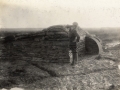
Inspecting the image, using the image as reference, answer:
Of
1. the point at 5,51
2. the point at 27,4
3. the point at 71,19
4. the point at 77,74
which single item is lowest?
the point at 77,74

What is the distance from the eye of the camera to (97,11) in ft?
15.2

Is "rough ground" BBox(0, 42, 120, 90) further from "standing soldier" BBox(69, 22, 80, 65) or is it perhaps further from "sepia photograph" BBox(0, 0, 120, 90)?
"standing soldier" BBox(69, 22, 80, 65)

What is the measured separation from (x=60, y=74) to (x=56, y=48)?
2.50 feet

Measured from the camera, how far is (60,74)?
160 inches

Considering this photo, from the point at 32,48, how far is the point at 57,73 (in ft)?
3.59

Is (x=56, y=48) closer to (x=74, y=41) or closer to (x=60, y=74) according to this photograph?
(x=74, y=41)

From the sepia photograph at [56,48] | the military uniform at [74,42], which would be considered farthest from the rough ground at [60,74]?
the military uniform at [74,42]

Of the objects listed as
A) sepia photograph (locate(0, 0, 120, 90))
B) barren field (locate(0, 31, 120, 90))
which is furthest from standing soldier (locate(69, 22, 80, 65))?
barren field (locate(0, 31, 120, 90))

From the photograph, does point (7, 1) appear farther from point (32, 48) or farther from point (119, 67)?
point (119, 67)

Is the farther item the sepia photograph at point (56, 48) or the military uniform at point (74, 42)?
the military uniform at point (74, 42)

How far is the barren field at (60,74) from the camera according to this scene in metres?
3.70

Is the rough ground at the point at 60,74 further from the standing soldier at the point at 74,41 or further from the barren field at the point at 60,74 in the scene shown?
the standing soldier at the point at 74,41

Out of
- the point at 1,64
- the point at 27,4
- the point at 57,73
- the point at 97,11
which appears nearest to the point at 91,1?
the point at 97,11

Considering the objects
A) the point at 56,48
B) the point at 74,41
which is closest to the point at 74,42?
the point at 74,41
